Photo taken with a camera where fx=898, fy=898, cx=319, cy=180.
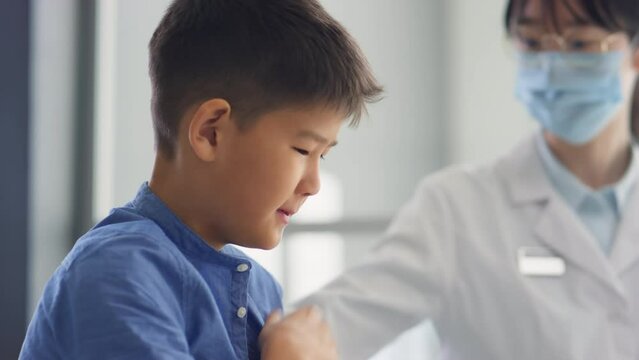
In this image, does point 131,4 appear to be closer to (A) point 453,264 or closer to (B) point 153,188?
(A) point 453,264

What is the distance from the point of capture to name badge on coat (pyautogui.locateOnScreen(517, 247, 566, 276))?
1.48m

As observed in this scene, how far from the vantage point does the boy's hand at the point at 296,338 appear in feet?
2.76

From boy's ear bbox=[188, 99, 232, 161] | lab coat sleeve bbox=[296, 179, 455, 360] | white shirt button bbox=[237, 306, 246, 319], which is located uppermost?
boy's ear bbox=[188, 99, 232, 161]

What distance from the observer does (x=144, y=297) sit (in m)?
0.73

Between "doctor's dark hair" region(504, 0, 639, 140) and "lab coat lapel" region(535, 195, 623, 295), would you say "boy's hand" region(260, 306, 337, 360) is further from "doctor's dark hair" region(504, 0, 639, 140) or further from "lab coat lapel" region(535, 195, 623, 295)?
"doctor's dark hair" region(504, 0, 639, 140)

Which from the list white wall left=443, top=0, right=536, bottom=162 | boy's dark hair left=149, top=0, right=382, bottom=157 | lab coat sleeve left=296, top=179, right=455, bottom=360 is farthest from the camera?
white wall left=443, top=0, right=536, bottom=162

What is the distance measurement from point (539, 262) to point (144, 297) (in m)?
0.92

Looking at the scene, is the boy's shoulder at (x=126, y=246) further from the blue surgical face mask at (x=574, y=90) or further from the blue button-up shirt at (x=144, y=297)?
the blue surgical face mask at (x=574, y=90)

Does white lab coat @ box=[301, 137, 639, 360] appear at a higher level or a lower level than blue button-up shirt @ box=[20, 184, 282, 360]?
lower

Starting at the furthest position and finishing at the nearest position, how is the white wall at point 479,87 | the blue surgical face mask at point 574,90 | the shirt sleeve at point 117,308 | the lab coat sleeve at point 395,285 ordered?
the white wall at point 479,87
the blue surgical face mask at point 574,90
the lab coat sleeve at point 395,285
the shirt sleeve at point 117,308

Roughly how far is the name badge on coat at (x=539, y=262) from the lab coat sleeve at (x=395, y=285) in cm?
11

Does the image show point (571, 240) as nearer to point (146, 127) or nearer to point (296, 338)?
point (296, 338)

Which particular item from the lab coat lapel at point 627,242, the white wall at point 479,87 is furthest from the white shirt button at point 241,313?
the white wall at point 479,87

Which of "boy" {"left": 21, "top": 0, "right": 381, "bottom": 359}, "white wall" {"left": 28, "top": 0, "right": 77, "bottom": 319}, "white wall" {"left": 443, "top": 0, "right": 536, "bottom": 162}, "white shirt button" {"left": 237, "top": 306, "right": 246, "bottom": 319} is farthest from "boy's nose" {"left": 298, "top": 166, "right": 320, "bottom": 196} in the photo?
"white wall" {"left": 443, "top": 0, "right": 536, "bottom": 162}
